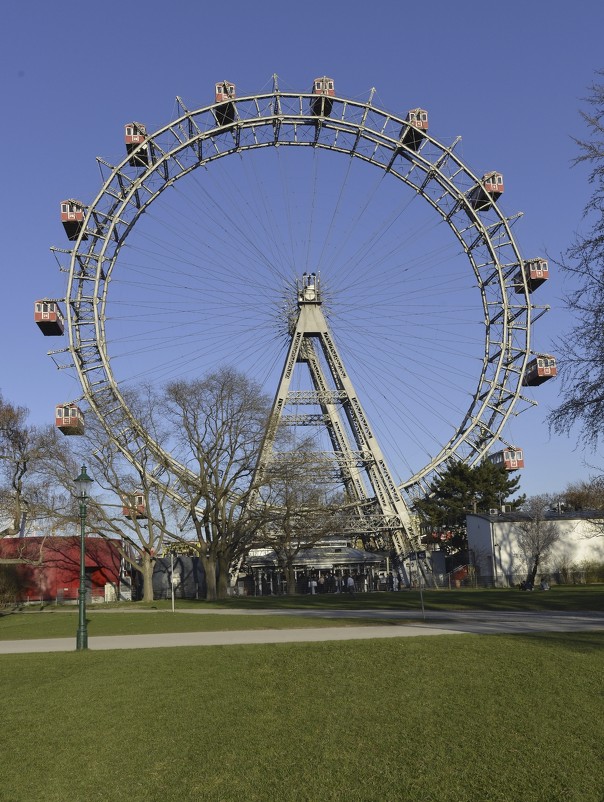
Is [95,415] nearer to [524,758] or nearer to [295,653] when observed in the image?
[295,653]

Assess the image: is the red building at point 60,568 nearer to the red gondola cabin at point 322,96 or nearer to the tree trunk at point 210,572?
the tree trunk at point 210,572

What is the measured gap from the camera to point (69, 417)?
46.5 metres

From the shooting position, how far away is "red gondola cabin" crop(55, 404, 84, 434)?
46.3 meters

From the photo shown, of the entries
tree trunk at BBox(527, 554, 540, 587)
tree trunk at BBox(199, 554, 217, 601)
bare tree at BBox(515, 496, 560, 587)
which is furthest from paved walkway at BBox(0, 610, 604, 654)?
bare tree at BBox(515, 496, 560, 587)

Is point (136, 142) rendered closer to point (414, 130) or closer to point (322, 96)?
point (322, 96)

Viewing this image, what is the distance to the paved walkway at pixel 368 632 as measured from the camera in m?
19.2

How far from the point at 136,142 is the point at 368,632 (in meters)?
35.9

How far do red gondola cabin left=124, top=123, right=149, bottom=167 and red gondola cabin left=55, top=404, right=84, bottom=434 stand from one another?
48.0 feet

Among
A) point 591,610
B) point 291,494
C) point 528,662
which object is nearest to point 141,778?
point 528,662

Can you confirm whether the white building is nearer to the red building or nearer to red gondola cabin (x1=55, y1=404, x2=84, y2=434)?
the red building

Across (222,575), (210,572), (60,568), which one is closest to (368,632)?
(210,572)

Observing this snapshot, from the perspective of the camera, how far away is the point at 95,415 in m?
46.6

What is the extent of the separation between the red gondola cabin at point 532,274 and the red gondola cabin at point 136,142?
2350cm

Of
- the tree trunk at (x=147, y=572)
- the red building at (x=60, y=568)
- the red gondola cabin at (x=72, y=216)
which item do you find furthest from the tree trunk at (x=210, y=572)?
the red gondola cabin at (x=72, y=216)
